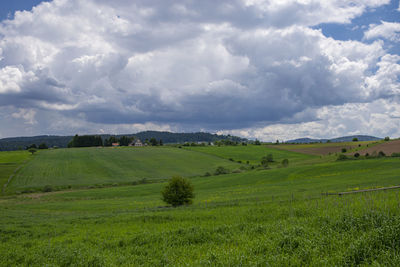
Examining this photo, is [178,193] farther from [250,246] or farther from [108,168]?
[108,168]

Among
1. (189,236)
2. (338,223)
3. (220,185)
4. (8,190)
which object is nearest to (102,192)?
(8,190)

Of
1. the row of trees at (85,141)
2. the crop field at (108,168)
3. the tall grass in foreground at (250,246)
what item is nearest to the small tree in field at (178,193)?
the tall grass in foreground at (250,246)

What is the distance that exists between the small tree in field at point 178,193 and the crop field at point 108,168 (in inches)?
1792

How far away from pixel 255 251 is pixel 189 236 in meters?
3.52

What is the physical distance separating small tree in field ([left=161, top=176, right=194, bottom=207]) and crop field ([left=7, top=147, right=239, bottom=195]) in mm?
45509

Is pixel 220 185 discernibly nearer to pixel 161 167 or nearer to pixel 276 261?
pixel 161 167

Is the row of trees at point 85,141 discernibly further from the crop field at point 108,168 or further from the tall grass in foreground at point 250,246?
the tall grass in foreground at point 250,246

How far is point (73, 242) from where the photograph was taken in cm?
1256

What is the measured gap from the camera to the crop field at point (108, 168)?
237 feet

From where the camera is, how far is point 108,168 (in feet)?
298

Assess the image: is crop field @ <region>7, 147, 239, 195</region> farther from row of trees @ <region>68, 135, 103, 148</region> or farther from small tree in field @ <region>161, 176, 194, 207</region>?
row of trees @ <region>68, 135, 103, 148</region>

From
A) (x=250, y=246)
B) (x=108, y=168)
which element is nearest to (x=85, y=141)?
(x=108, y=168)

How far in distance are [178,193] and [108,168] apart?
6522 cm

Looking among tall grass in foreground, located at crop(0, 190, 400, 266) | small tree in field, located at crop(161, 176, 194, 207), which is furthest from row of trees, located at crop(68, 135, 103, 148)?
tall grass in foreground, located at crop(0, 190, 400, 266)
